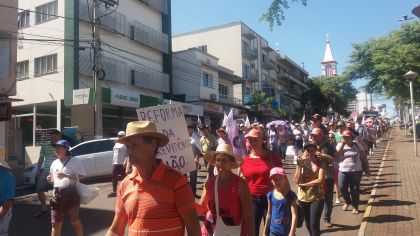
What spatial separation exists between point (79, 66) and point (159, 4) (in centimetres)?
1116

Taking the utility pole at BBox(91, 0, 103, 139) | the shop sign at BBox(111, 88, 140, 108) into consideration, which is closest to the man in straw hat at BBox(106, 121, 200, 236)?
the utility pole at BBox(91, 0, 103, 139)

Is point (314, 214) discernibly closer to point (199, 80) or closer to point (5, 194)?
Answer: point (5, 194)

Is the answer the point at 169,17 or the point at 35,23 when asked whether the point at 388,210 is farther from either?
the point at 169,17

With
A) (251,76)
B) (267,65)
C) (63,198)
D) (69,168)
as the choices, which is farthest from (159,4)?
(63,198)

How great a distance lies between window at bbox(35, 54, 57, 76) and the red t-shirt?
75.2 ft

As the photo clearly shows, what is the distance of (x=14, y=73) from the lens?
18.8 m

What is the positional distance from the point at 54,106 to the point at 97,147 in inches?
539

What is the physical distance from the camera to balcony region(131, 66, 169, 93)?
99.7 feet

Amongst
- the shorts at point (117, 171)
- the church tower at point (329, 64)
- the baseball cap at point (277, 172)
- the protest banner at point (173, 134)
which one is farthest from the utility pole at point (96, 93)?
the church tower at point (329, 64)

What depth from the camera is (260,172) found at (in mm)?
5375

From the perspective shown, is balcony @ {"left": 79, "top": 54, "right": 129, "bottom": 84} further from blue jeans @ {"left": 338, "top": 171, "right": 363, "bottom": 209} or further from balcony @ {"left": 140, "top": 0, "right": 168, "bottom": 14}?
blue jeans @ {"left": 338, "top": 171, "right": 363, "bottom": 209}

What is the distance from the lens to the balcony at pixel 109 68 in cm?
2575

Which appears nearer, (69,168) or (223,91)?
(69,168)

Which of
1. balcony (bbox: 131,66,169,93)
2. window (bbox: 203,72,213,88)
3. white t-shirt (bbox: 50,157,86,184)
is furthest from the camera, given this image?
window (bbox: 203,72,213,88)
